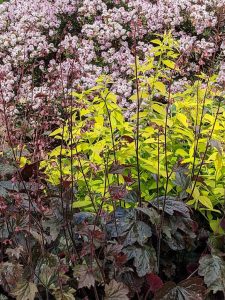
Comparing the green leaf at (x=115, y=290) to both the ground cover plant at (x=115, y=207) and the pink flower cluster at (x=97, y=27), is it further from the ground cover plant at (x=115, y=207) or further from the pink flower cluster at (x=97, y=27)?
the pink flower cluster at (x=97, y=27)

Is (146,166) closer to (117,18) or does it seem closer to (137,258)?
(137,258)

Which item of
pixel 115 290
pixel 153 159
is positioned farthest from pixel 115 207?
pixel 115 290

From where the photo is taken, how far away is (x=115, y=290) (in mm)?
2174

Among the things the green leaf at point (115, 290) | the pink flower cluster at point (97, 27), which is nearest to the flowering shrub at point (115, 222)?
the green leaf at point (115, 290)

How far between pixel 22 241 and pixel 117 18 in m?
4.63

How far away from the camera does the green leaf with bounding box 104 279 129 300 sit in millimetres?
2164

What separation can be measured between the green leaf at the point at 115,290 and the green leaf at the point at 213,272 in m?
0.37

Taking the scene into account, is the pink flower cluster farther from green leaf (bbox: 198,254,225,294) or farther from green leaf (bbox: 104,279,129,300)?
green leaf (bbox: 104,279,129,300)

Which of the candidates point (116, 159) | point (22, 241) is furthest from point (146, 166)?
point (22, 241)

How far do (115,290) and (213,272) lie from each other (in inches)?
17.5

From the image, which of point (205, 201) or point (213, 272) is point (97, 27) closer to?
point (205, 201)

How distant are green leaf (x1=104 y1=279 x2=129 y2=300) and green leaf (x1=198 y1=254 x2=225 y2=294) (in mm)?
371

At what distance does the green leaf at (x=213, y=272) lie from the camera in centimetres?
235

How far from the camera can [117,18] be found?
262 inches
